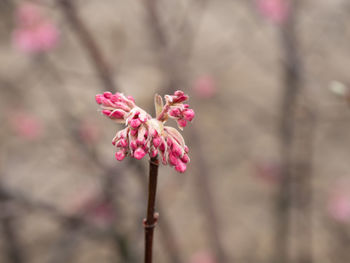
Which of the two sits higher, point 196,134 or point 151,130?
point 196,134

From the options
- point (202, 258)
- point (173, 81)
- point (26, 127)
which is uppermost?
point (26, 127)

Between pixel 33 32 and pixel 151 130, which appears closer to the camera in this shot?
pixel 151 130

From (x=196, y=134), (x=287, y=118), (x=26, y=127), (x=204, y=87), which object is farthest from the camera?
(x=204, y=87)

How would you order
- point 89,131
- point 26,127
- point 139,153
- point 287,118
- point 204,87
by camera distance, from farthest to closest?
point 204,87 < point 26,127 < point 89,131 < point 287,118 < point 139,153

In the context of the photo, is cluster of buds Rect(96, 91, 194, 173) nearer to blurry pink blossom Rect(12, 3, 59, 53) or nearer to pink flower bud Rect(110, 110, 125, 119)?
pink flower bud Rect(110, 110, 125, 119)

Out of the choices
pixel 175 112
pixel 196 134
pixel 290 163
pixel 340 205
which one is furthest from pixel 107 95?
pixel 340 205

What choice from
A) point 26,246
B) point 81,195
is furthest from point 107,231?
point 26,246

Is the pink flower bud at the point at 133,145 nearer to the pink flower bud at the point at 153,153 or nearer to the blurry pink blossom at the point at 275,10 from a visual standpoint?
the pink flower bud at the point at 153,153

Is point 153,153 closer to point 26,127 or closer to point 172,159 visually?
point 172,159
